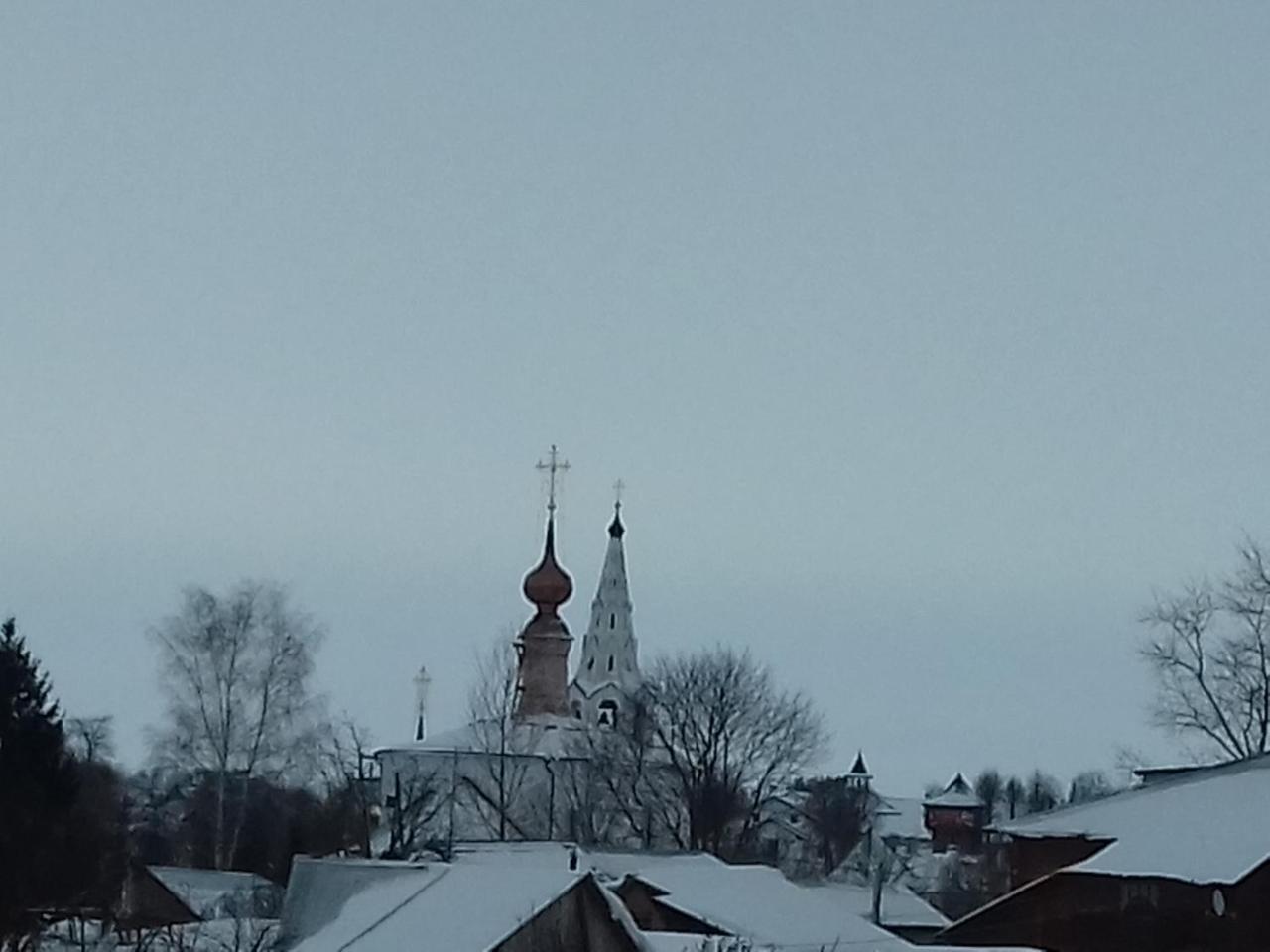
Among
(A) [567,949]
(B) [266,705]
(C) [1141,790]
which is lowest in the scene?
(A) [567,949]

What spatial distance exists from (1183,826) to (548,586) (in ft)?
115

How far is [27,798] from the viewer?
3241 cm

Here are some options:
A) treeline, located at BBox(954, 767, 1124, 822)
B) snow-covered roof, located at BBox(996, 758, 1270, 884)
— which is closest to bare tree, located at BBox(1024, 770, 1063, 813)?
treeline, located at BBox(954, 767, 1124, 822)

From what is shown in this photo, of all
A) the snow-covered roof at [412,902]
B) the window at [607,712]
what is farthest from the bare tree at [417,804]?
the snow-covered roof at [412,902]

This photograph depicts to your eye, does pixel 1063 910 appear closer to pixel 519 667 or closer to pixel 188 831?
pixel 519 667

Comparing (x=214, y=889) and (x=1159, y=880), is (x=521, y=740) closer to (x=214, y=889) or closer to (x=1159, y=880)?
(x=214, y=889)

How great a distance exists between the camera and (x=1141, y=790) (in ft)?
113

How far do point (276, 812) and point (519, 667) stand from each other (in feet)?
33.8

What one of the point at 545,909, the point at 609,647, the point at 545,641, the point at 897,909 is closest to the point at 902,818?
the point at 609,647

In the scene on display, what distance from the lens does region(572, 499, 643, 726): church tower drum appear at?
Answer: 73350 millimetres

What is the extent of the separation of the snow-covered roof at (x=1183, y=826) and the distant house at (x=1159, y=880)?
0.02 metres

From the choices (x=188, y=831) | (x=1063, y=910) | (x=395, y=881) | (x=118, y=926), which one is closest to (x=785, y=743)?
(x=188, y=831)

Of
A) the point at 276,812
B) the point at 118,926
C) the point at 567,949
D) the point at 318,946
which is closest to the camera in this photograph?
the point at 567,949

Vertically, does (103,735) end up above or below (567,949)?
above
